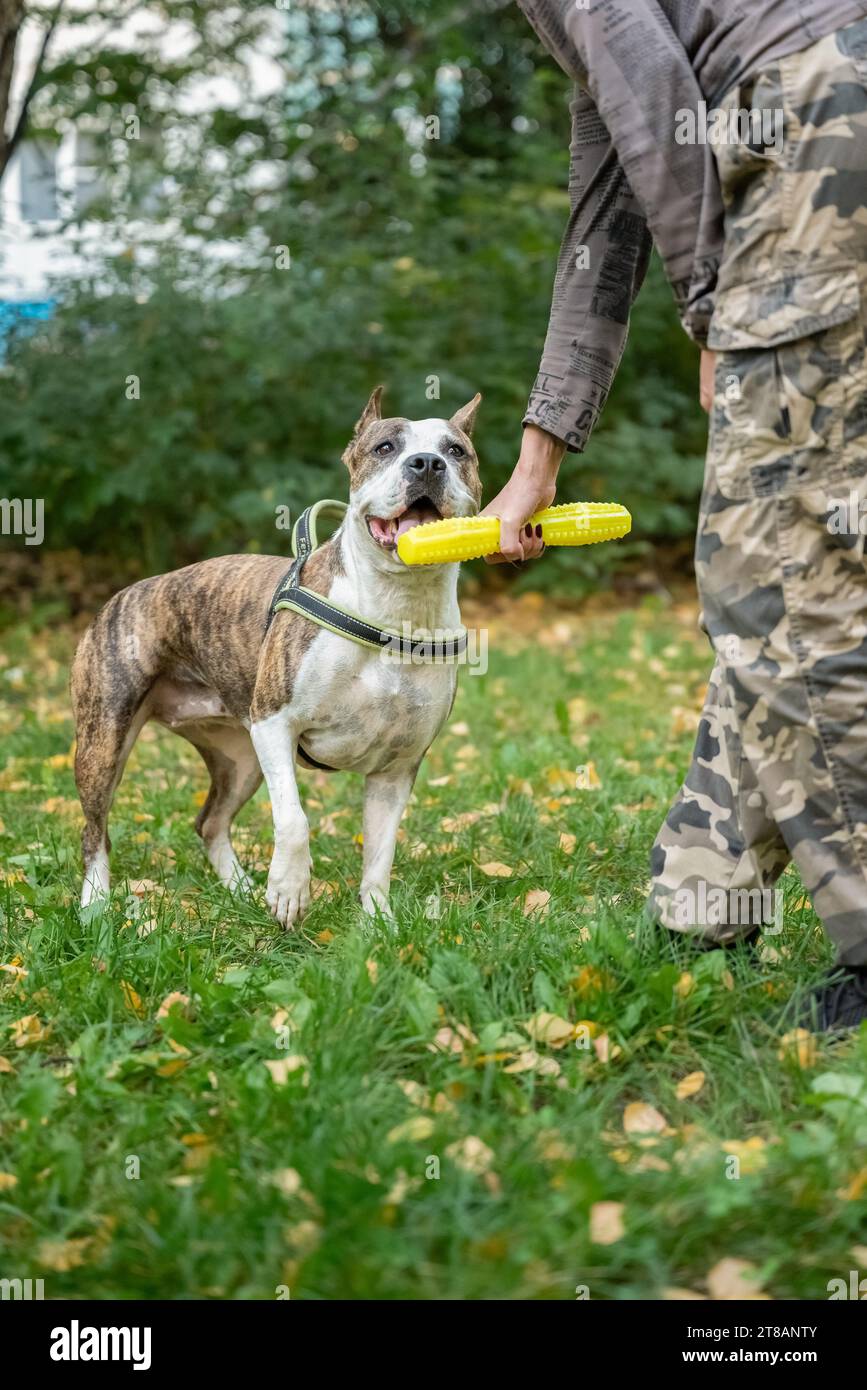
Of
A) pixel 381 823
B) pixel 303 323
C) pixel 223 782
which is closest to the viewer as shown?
pixel 381 823

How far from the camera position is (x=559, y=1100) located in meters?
2.55

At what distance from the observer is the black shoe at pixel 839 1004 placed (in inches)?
108

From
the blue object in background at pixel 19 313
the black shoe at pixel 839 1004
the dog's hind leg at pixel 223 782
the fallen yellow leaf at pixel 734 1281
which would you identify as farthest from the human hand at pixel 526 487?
the blue object in background at pixel 19 313

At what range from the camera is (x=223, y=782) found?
452cm

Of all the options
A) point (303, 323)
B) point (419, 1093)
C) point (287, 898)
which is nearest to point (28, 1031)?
point (287, 898)

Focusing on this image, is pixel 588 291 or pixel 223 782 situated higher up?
pixel 588 291

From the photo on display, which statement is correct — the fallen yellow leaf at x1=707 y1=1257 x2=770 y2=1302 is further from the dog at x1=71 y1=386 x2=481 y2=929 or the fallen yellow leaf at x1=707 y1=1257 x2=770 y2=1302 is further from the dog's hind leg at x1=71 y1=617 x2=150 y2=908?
the dog's hind leg at x1=71 y1=617 x2=150 y2=908

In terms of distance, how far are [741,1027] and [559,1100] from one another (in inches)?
18.1

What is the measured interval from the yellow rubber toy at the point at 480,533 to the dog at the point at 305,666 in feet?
0.90

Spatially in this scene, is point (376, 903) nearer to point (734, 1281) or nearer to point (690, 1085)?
point (690, 1085)

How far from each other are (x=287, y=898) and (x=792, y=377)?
1.87m

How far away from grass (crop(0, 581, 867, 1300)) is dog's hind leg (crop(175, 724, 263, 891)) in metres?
0.13

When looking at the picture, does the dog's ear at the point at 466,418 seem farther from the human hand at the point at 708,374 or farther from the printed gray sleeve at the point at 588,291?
the human hand at the point at 708,374
